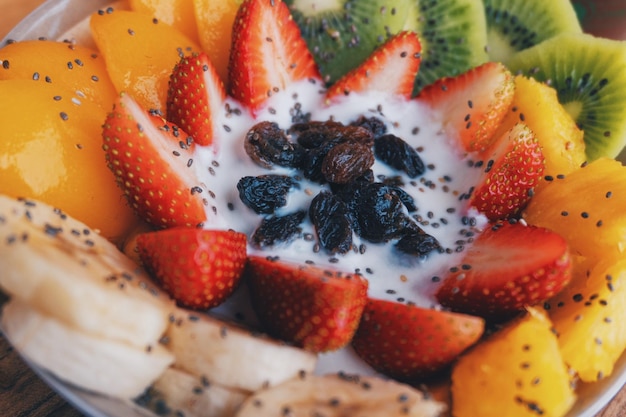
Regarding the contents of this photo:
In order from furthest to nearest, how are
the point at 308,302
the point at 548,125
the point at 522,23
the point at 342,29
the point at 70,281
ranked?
the point at 522,23 < the point at 342,29 < the point at 548,125 < the point at 308,302 < the point at 70,281

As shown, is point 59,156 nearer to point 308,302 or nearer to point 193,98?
point 193,98

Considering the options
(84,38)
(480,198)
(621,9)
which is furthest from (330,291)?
(621,9)

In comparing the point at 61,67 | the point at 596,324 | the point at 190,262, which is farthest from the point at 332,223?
the point at 61,67

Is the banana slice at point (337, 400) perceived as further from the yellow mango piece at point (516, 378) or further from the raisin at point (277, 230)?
the raisin at point (277, 230)

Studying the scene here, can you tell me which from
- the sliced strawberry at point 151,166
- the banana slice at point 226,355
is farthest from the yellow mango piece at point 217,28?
the banana slice at point 226,355

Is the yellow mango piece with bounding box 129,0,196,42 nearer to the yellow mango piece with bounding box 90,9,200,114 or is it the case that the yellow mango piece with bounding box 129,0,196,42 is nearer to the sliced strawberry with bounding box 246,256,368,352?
the yellow mango piece with bounding box 90,9,200,114

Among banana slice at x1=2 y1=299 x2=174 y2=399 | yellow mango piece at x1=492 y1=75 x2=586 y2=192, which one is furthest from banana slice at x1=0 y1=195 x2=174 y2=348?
yellow mango piece at x1=492 y1=75 x2=586 y2=192

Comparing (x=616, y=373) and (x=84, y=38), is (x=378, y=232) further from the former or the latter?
(x=84, y=38)
